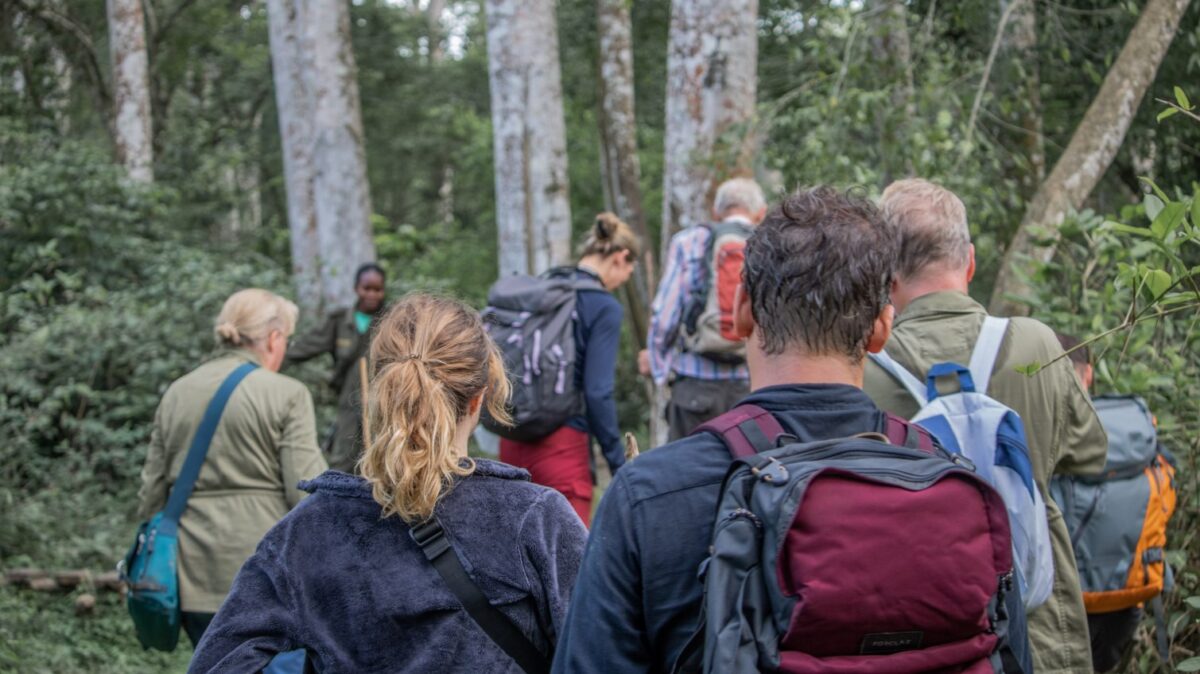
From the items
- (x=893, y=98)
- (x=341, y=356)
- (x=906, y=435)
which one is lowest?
(x=341, y=356)

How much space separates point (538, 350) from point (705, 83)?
9.72ft

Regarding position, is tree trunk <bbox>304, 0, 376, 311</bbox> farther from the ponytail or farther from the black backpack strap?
the black backpack strap

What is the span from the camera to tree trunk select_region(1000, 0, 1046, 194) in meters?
8.26

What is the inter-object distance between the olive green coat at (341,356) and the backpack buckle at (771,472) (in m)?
6.52

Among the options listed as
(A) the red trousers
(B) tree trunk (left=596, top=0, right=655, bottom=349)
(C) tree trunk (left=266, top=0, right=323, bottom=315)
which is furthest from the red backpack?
(C) tree trunk (left=266, top=0, right=323, bottom=315)

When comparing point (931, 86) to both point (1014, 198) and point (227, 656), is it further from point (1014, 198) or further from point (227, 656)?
point (227, 656)

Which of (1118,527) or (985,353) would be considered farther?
(1118,527)

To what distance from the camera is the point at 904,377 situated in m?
3.10

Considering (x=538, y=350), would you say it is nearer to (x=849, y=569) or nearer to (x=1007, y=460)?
(x=1007, y=460)

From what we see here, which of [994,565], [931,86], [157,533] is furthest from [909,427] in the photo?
[931,86]

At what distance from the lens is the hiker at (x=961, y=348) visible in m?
3.12

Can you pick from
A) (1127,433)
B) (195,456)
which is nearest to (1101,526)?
(1127,433)

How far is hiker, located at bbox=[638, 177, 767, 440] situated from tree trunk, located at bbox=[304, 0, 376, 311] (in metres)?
6.25

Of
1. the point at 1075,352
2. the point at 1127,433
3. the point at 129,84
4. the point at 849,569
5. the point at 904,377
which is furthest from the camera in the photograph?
the point at 129,84
